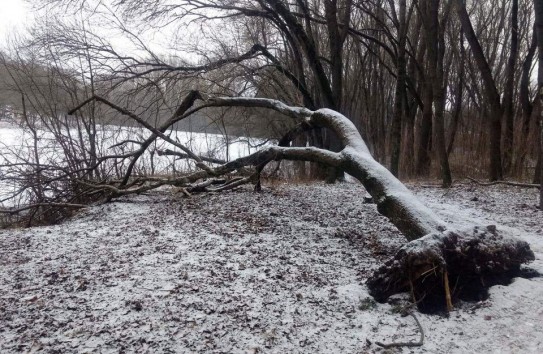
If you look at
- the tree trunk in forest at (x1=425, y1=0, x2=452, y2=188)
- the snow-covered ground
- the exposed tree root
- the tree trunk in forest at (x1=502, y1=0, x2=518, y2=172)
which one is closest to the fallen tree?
the exposed tree root

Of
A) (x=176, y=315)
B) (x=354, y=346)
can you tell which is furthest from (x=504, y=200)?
(x=176, y=315)

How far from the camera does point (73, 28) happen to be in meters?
7.59

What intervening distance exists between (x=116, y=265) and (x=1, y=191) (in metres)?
4.66

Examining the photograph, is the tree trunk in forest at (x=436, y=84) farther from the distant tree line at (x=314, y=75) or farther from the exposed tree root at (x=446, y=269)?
the exposed tree root at (x=446, y=269)

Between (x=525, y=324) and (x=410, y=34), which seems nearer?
(x=525, y=324)

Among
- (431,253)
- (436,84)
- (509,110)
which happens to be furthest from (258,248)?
(509,110)

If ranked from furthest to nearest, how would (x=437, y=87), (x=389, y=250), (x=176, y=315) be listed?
→ (x=437, y=87) → (x=389, y=250) → (x=176, y=315)

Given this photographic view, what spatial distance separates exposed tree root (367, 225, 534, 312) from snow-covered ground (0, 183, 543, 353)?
84 mm

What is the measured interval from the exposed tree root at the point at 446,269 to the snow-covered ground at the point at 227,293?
3.3 inches

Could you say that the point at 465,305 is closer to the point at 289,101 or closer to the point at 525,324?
the point at 525,324

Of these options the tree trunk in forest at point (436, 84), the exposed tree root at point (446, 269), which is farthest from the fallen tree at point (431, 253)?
the tree trunk in forest at point (436, 84)

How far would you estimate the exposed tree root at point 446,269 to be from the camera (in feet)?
7.14

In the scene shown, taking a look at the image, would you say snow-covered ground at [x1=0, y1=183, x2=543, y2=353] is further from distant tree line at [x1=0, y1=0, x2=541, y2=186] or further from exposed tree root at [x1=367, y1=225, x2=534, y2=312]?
distant tree line at [x1=0, y1=0, x2=541, y2=186]

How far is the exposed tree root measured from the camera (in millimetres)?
2176
